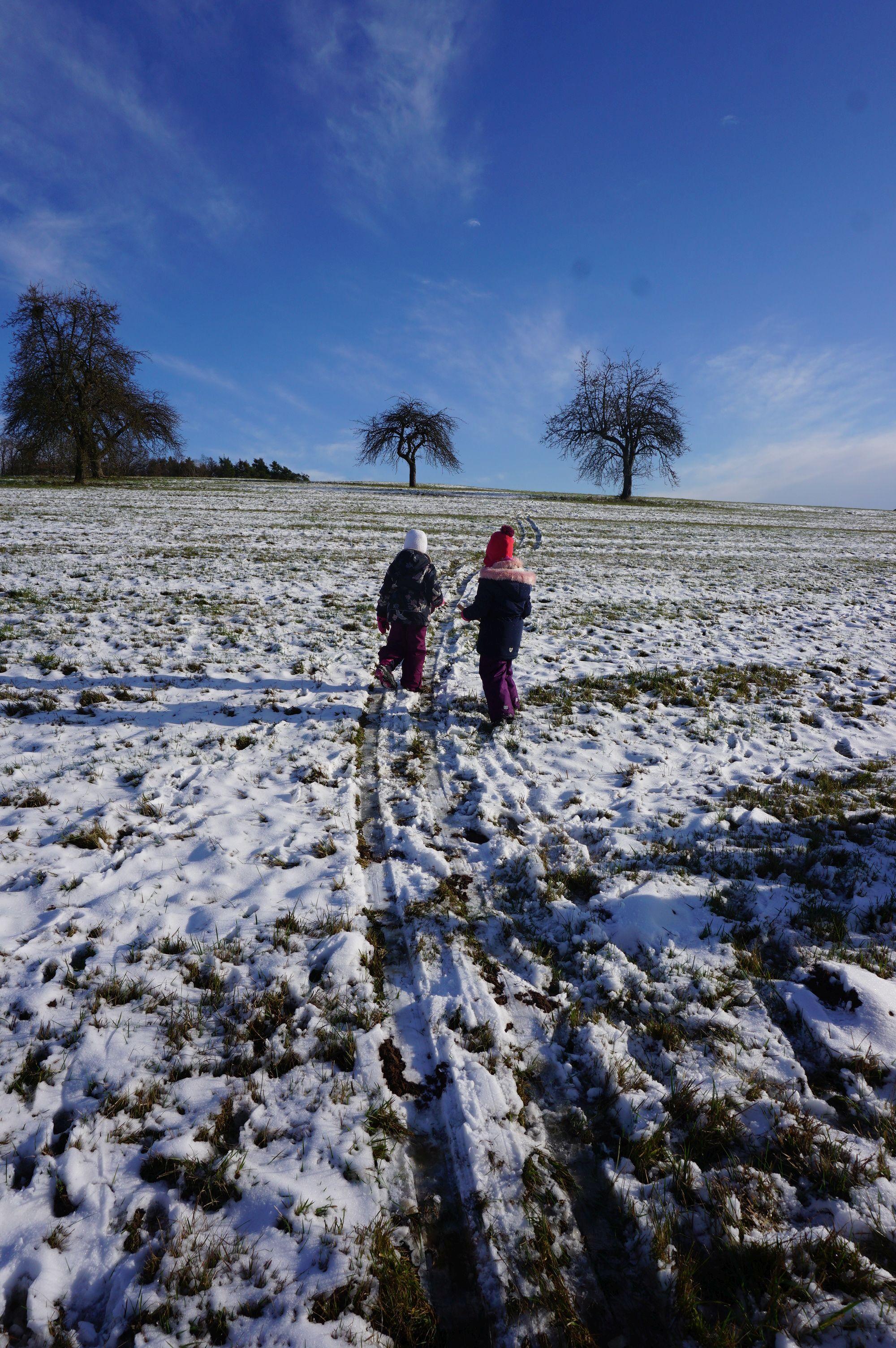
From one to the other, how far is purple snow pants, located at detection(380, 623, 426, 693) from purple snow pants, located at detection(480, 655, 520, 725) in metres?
1.11

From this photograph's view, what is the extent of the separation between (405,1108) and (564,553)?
19098mm

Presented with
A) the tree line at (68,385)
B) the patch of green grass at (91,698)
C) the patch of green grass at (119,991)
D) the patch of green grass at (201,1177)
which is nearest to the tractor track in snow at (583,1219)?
the patch of green grass at (201,1177)

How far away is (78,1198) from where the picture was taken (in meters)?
2.24

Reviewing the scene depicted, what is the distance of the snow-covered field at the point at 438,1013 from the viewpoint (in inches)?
83.3

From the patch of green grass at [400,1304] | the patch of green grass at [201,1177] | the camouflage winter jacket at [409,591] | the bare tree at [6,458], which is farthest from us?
the bare tree at [6,458]

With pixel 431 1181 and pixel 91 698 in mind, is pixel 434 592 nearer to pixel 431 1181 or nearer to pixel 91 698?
pixel 91 698

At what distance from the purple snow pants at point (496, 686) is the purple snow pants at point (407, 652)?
3.65 feet

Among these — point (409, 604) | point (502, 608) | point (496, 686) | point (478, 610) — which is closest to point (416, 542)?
point (409, 604)

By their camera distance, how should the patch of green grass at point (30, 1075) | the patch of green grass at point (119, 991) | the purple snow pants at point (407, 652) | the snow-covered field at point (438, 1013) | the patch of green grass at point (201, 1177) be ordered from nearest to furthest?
the snow-covered field at point (438, 1013), the patch of green grass at point (201, 1177), the patch of green grass at point (30, 1075), the patch of green grass at point (119, 991), the purple snow pants at point (407, 652)

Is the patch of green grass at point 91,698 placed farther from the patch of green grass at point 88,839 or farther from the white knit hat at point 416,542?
the white knit hat at point 416,542

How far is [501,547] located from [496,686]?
163cm

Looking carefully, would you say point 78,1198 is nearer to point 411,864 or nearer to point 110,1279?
point 110,1279

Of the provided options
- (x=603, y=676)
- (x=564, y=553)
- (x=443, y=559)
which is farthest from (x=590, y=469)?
(x=603, y=676)

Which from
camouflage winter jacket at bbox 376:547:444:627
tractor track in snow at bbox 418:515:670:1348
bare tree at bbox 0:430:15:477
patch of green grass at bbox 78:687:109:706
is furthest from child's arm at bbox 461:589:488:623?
bare tree at bbox 0:430:15:477
